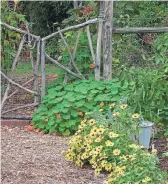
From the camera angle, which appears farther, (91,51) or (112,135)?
(91,51)

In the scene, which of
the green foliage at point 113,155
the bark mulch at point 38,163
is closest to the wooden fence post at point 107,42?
the bark mulch at point 38,163

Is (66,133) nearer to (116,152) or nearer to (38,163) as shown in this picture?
(38,163)

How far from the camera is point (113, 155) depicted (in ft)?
13.1

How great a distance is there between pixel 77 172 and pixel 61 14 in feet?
30.1

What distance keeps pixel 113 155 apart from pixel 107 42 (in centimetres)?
270

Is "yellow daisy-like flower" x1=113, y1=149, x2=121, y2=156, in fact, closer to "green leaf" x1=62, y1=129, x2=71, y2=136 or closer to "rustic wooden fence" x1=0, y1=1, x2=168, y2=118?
"green leaf" x1=62, y1=129, x2=71, y2=136

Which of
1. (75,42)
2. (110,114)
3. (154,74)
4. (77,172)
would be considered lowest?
(77,172)

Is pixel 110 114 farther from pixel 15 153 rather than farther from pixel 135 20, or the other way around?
pixel 135 20

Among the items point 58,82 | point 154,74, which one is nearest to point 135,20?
point 58,82

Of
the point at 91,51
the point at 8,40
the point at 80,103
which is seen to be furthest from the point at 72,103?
the point at 8,40

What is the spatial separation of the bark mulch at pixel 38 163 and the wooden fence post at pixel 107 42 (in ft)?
4.44

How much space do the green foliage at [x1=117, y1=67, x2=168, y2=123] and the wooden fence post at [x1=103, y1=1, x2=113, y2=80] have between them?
5.00ft

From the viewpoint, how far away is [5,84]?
6562mm

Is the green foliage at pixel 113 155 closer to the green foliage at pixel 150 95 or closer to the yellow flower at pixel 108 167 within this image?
the yellow flower at pixel 108 167
